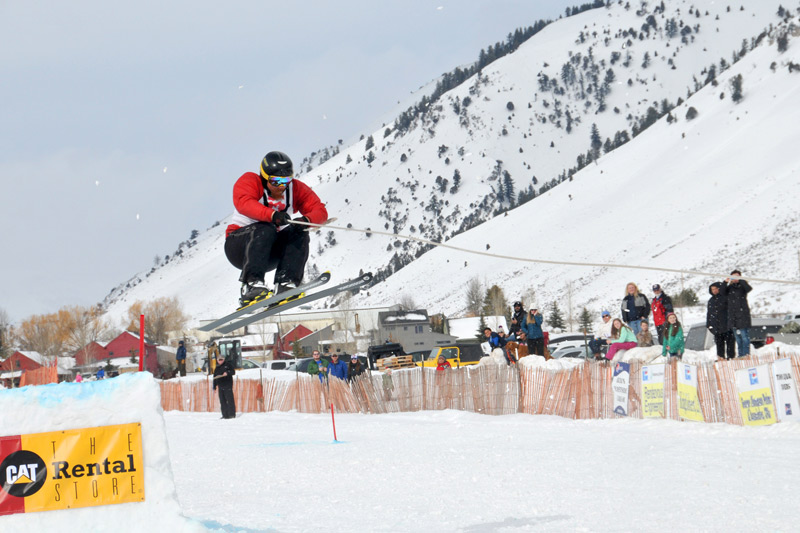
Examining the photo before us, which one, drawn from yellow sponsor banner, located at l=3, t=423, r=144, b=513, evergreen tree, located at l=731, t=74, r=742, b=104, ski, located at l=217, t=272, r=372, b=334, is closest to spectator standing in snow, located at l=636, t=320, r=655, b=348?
ski, located at l=217, t=272, r=372, b=334

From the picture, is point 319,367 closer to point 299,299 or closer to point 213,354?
point 213,354

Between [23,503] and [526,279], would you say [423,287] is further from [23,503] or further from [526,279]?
[23,503]

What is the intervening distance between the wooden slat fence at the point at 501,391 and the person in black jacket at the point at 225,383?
2234 millimetres

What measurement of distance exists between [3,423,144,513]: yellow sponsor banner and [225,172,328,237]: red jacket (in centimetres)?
219

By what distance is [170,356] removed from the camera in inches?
2525

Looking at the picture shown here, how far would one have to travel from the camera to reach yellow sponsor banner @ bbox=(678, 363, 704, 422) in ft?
38.5

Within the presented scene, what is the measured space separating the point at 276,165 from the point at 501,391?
1009 cm

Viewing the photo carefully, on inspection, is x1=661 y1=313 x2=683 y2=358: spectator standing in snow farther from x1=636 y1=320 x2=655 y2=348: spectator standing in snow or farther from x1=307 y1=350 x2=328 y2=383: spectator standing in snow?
x1=307 y1=350 x2=328 y2=383: spectator standing in snow

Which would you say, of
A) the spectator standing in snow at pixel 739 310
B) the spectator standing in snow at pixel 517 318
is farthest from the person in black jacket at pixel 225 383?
the spectator standing in snow at pixel 739 310

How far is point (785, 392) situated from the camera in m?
10.4

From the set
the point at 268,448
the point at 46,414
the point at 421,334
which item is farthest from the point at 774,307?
the point at 46,414

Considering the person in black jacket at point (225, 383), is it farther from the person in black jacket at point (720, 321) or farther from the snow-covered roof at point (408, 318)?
the snow-covered roof at point (408, 318)

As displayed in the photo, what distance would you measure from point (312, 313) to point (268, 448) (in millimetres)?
106738

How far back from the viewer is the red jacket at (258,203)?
630 cm
